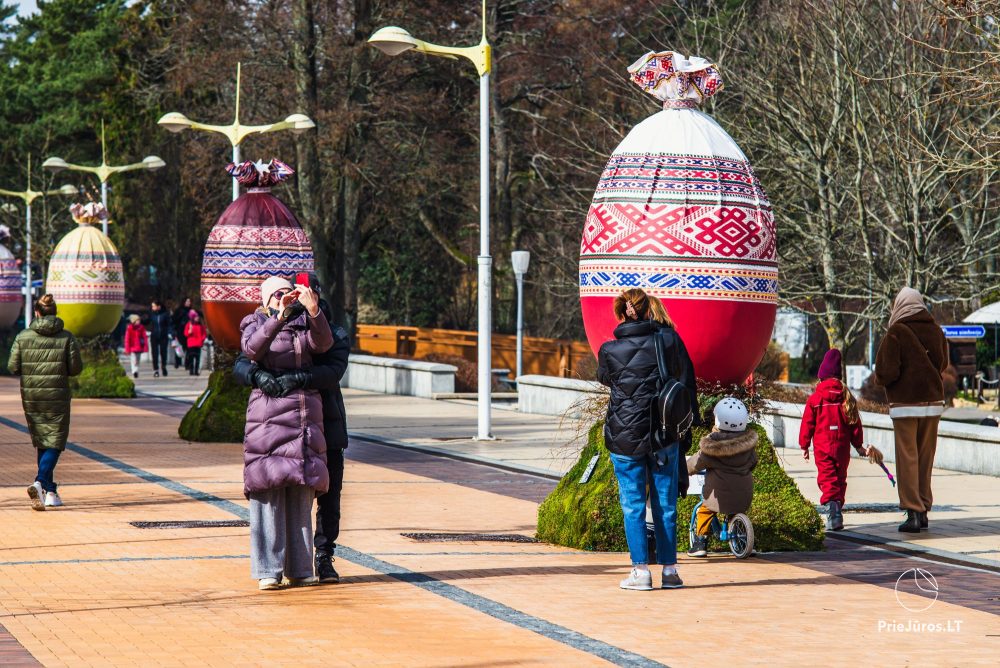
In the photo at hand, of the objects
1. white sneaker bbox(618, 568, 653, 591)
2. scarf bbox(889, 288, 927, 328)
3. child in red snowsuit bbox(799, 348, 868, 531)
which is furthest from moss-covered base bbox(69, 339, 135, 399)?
white sneaker bbox(618, 568, 653, 591)

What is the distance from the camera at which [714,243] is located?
11.7m

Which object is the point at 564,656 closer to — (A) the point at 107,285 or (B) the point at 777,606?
(B) the point at 777,606

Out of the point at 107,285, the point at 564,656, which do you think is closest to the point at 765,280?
the point at 564,656

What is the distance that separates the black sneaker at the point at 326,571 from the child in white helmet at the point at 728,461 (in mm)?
2646

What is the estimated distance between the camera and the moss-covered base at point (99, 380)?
1222 inches

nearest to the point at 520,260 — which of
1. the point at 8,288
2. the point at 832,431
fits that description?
the point at 8,288

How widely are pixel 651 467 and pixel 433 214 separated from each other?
120 ft

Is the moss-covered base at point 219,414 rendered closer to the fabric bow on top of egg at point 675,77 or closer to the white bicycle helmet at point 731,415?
the fabric bow on top of egg at point 675,77

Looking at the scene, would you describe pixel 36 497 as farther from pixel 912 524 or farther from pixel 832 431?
pixel 912 524

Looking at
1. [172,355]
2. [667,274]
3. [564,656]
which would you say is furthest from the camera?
[172,355]

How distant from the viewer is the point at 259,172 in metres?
20.8

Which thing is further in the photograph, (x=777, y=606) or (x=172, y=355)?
(x=172, y=355)

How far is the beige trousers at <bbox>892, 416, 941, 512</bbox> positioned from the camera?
42.4 feet

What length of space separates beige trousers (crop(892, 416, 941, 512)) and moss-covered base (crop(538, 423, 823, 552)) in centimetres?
127
